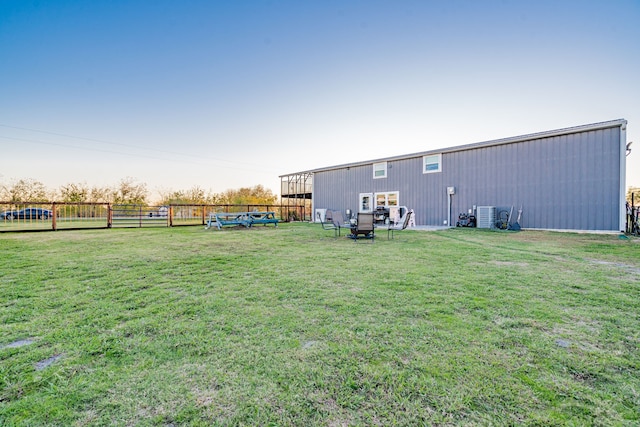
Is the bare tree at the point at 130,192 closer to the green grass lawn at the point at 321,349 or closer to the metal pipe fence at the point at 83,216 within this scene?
the metal pipe fence at the point at 83,216

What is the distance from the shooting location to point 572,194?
938 centimetres

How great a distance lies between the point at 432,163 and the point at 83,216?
56.0ft

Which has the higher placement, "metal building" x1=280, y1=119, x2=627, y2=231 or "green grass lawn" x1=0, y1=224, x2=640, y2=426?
"metal building" x1=280, y1=119, x2=627, y2=231

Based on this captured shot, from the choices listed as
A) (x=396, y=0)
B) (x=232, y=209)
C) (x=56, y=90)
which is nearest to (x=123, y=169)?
(x=56, y=90)

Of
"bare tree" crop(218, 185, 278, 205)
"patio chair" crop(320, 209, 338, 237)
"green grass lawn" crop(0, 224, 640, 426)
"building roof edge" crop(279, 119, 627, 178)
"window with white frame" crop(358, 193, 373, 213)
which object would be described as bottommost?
"green grass lawn" crop(0, 224, 640, 426)

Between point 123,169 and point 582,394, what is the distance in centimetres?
2896

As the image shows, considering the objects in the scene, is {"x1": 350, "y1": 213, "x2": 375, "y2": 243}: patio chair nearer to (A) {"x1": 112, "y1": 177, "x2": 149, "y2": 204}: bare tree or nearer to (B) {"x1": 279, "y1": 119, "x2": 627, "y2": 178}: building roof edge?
(B) {"x1": 279, "y1": 119, "x2": 627, "y2": 178}: building roof edge

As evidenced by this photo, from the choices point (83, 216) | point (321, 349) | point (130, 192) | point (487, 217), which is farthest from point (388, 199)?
point (130, 192)

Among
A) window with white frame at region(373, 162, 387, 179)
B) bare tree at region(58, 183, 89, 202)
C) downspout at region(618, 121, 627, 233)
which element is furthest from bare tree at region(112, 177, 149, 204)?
downspout at region(618, 121, 627, 233)

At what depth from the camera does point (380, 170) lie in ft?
48.5

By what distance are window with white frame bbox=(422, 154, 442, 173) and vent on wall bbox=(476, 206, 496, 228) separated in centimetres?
276

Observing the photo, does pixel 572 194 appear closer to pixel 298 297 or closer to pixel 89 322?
pixel 298 297

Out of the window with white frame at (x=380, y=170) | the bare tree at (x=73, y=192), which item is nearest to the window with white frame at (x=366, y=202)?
the window with white frame at (x=380, y=170)

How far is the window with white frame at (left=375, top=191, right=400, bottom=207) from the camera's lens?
14.1 meters
